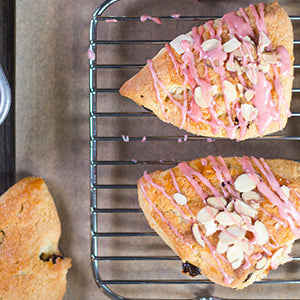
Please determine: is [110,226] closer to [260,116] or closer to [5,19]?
[260,116]

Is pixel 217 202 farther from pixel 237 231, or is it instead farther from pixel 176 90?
pixel 176 90

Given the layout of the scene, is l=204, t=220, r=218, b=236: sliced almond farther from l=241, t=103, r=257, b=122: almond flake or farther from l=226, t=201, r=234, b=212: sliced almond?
l=241, t=103, r=257, b=122: almond flake

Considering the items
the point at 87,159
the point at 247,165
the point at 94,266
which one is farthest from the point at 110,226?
the point at 247,165

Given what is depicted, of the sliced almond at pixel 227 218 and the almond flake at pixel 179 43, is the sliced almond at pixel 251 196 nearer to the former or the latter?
the sliced almond at pixel 227 218

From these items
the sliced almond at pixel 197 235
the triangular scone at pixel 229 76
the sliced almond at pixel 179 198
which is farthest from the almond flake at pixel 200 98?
the sliced almond at pixel 197 235

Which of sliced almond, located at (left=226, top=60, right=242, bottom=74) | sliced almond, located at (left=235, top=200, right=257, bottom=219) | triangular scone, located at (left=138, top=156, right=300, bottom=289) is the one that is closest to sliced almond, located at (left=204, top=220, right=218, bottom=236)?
triangular scone, located at (left=138, top=156, right=300, bottom=289)

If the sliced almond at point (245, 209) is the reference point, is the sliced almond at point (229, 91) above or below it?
above

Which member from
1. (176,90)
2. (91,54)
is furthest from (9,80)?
(176,90)
